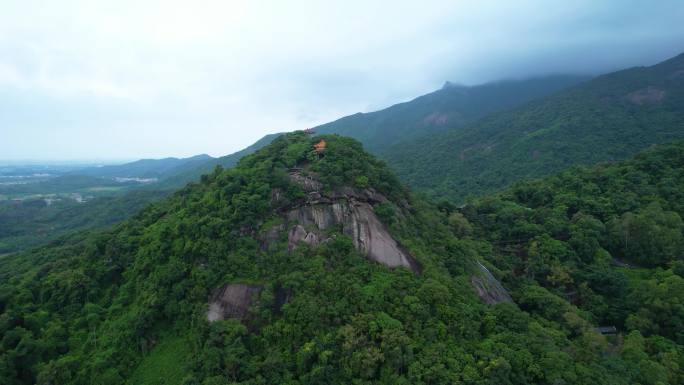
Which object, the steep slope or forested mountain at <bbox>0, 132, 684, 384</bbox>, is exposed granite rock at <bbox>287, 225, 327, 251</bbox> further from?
the steep slope

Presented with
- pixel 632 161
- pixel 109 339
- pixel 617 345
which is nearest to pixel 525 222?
pixel 617 345

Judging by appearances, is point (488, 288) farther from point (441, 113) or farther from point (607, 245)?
point (441, 113)

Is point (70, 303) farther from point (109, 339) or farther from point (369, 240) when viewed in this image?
point (369, 240)

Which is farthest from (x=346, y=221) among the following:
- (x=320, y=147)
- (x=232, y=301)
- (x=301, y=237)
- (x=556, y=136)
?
(x=556, y=136)

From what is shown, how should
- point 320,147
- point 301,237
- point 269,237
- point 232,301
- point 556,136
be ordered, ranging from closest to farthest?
1. point 232,301
2. point 269,237
3. point 301,237
4. point 320,147
5. point 556,136

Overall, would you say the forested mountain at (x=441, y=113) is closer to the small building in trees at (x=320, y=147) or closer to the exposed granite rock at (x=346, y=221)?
the small building in trees at (x=320, y=147)

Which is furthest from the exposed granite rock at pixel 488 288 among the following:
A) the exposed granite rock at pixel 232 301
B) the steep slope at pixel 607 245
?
the exposed granite rock at pixel 232 301
